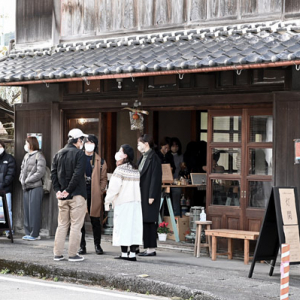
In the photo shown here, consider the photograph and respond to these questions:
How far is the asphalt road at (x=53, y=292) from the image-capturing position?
893 centimetres

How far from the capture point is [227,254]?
40.0 feet

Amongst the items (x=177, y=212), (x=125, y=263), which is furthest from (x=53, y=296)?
(x=177, y=212)

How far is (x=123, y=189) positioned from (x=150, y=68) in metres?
2.06

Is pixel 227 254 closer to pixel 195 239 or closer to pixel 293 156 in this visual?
pixel 195 239

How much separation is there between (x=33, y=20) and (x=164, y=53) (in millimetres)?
4672

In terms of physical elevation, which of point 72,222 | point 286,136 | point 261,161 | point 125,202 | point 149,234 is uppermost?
point 286,136

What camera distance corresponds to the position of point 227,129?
41.1 ft

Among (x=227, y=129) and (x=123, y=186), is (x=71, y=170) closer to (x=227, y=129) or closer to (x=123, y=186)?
(x=123, y=186)

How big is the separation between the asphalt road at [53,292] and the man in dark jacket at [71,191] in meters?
1.16

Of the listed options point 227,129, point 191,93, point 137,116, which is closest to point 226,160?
point 227,129

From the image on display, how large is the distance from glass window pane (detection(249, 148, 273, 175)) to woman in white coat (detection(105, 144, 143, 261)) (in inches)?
81.8

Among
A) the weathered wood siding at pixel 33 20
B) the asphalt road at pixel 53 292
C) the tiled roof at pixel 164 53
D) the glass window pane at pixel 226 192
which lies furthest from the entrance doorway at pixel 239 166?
the weathered wood siding at pixel 33 20

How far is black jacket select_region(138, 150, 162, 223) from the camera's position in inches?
478

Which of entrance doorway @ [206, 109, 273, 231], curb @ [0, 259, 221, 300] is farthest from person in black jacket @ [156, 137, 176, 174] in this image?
curb @ [0, 259, 221, 300]
